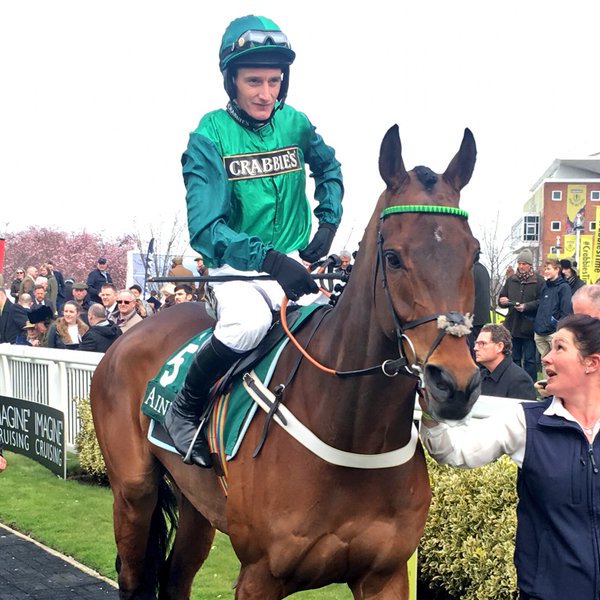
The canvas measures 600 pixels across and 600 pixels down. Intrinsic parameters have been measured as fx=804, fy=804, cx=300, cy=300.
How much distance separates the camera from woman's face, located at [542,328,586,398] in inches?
98.3

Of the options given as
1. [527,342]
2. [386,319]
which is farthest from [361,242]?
[527,342]

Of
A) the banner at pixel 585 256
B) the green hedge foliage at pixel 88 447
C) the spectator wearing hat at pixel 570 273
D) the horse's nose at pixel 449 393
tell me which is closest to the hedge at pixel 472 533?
the horse's nose at pixel 449 393

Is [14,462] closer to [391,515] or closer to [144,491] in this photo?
[144,491]

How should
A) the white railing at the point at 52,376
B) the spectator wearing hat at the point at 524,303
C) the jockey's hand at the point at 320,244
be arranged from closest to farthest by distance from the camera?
1. the jockey's hand at the point at 320,244
2. the white railing at the point at 52,376
3. the spectator wearing hat at the point at 524,303

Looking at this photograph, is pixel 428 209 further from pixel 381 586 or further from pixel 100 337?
pixel 100 337

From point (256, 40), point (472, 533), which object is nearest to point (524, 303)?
point (472, 533)

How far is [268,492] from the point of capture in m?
2.76

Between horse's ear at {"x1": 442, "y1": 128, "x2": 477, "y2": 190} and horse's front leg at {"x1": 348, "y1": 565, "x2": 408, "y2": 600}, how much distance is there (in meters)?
1.36

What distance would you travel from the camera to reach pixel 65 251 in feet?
154

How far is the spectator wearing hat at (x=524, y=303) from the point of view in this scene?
10.6 metres

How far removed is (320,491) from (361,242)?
0.84 metres

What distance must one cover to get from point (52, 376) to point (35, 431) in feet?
3.20

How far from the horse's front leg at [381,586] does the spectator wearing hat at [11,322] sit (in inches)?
387

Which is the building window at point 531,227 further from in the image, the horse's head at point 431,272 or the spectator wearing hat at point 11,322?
the horse's head at point 431,272
